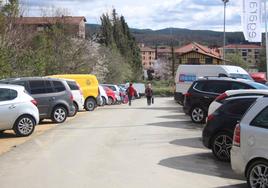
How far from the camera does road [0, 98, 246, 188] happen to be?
9.24m

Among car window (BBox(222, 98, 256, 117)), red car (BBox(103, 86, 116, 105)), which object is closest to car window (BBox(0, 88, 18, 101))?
car window (BBox(222, 98, 256, 117))

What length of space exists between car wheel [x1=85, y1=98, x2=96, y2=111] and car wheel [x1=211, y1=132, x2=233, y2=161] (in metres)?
18.5

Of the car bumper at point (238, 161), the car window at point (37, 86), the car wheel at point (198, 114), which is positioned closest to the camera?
the car bumper at point (238, 161)

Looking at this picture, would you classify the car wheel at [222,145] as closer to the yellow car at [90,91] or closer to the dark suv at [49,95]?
the dark suv at [49,95]

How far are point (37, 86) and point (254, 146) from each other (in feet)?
44.2

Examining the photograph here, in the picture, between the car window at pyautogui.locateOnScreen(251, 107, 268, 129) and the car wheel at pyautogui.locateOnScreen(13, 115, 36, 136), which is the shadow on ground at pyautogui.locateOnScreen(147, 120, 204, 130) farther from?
the car window at pyautogui.locateOnScreen(251, 107, 268, 129)

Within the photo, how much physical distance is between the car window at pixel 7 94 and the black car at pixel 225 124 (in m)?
6.31

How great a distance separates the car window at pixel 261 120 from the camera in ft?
26.5

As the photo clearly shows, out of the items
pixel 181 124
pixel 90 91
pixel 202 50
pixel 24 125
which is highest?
pixel 202 50

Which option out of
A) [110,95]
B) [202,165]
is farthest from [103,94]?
[202,165]

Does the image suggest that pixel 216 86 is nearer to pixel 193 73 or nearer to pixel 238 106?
pixel 238 106

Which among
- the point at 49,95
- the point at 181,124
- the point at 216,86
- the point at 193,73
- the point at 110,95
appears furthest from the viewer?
the point at 110,95

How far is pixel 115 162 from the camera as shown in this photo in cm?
1123

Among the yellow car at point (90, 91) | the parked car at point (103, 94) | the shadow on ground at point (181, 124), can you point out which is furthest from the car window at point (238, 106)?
the parked car at point (103, 94)
